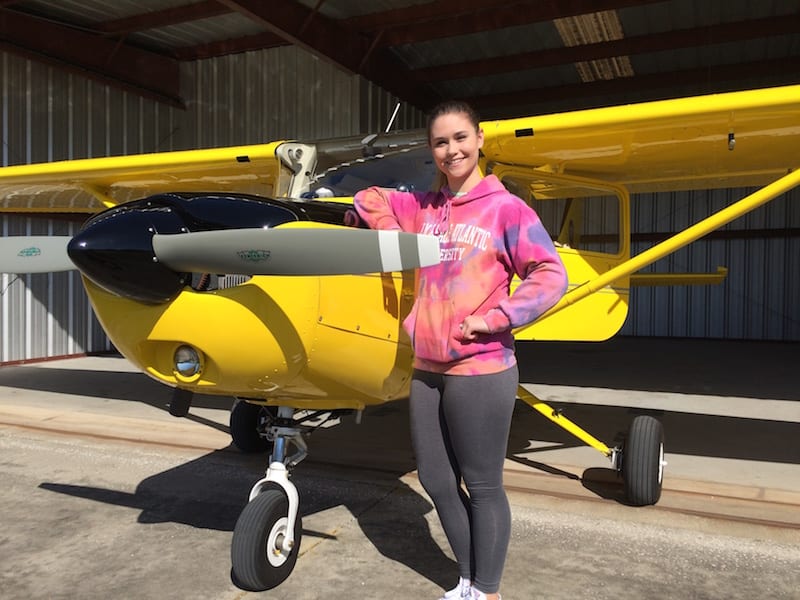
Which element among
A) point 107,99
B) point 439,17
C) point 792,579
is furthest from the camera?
point 107,99

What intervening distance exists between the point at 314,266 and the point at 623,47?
35.2ft

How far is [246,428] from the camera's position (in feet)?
15.0

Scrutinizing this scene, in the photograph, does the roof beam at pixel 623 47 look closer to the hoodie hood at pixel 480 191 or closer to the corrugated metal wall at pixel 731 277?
the corrugated metal wall at pixel 731 277

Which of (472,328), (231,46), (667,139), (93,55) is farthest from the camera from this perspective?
(231,46)

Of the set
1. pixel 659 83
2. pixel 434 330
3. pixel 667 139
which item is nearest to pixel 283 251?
pixel 434 330

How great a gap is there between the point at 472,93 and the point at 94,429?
38.3 ft

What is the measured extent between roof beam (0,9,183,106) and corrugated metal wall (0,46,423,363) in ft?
0.66

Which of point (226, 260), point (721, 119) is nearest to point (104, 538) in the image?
point (226, 260)

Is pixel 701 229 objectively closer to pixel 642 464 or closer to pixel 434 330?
pixel 642 464

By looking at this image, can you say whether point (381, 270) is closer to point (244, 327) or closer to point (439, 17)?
point (244, 327)

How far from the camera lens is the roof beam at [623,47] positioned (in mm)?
10234

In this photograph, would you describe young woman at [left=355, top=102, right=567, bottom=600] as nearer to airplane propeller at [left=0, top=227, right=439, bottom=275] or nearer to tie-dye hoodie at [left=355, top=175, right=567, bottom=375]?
tie-dye hoodie at [left=355, top=175, right=567, bottom=375]

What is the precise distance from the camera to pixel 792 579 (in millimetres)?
2682

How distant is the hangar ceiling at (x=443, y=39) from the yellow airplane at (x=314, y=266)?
5993mm
